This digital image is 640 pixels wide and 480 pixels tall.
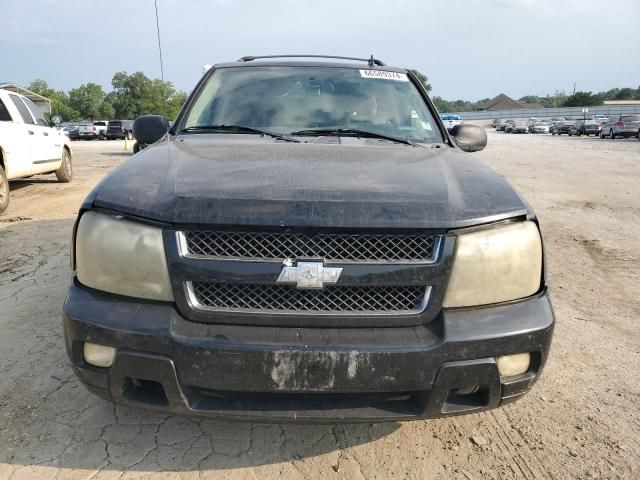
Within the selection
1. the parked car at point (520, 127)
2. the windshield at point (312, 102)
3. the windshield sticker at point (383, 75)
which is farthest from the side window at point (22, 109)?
the parked car at point (520, 127)

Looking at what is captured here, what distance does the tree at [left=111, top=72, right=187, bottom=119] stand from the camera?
85.3 m

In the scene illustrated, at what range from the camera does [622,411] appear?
2.56 metres

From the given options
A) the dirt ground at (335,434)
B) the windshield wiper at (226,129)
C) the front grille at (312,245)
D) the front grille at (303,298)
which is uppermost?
the windshield wiper at (226,129)

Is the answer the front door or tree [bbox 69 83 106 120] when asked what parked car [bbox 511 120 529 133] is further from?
tree [bbox 69 83 106 120]

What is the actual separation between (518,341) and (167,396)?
128 cm

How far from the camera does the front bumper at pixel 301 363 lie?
1.72m

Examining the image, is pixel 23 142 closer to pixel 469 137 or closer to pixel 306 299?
pixel 469 137

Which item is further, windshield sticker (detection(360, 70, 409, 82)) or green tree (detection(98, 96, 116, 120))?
green tree (detection(98, 96, 116, 120))

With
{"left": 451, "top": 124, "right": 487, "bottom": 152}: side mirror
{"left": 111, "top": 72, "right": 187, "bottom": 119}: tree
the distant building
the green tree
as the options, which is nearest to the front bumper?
{"left": 451, "top": 124, "right": 487, "bottom": 152}: side mirror

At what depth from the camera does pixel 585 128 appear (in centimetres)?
4159

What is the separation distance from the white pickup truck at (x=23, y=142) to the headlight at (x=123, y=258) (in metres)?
6.52

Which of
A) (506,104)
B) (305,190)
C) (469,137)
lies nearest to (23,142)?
(469,137)

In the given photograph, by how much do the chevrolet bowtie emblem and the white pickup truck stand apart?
7079mm

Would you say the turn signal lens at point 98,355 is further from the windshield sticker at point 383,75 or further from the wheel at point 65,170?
the wheel at point 65,170
